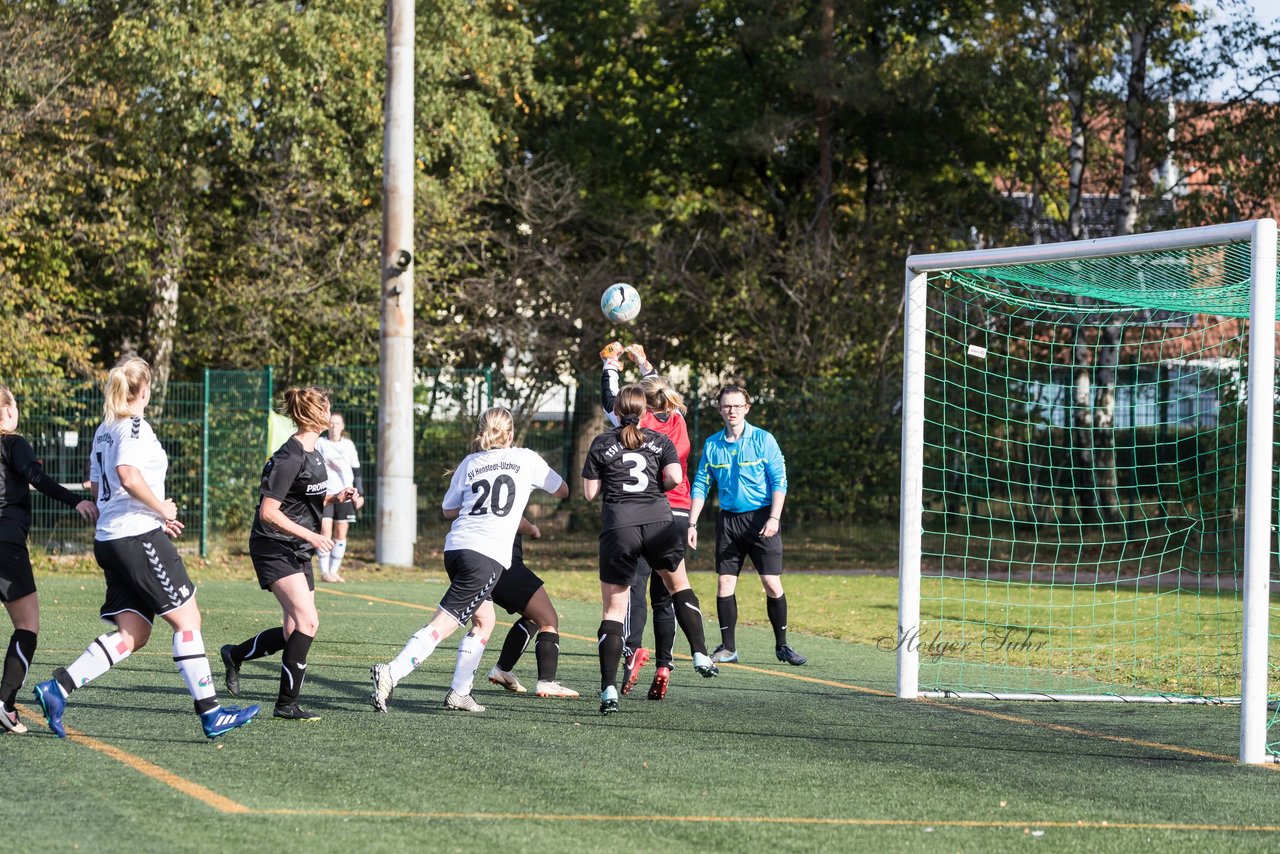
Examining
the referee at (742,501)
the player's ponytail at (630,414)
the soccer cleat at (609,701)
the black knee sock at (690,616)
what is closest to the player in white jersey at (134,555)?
the soccer cleat at (609,701)

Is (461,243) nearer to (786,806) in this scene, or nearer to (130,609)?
(130,609)

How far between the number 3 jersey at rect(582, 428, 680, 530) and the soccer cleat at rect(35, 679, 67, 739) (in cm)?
290

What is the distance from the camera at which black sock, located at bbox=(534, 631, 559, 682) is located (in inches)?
339

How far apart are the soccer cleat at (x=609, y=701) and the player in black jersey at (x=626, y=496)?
186mm

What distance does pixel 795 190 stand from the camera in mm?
28141

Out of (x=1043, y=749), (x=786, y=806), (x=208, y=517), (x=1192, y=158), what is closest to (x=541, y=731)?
(x=786, y=806)

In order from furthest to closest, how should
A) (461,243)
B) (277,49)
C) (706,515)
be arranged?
(461,243) < (706,515) < (277,49)

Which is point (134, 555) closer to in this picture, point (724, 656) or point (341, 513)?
point (724, 656)

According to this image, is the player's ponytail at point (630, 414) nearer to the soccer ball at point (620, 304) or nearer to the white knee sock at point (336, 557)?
the soccer ball at point (620, 304)

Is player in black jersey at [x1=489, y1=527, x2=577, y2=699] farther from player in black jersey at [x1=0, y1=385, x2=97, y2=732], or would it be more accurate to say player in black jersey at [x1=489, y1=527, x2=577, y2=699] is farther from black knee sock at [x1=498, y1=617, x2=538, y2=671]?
player in black jersey at [x1=0, y1=385, x2=97, y2=732]

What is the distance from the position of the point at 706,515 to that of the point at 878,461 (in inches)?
109

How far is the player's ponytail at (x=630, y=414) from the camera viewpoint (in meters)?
8.33

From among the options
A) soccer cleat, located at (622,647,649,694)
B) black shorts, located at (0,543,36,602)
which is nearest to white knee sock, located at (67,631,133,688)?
black shorts, located at (0,543,36,602)

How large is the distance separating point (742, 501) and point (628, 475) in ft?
7.51
